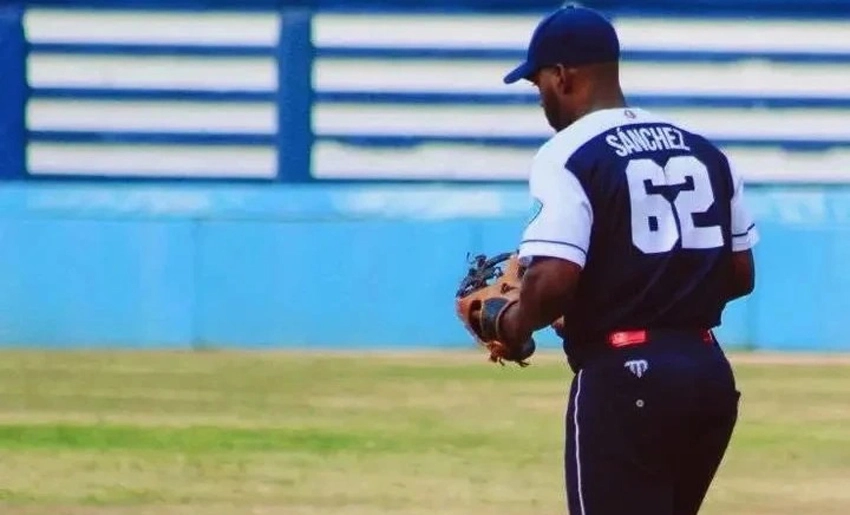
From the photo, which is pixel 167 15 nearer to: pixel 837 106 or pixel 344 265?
pixel 344 265

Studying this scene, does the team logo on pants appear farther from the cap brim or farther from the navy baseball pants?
the cap brim

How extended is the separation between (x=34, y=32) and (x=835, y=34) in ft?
18.8

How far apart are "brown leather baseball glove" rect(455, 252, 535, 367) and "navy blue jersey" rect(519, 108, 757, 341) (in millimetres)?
208

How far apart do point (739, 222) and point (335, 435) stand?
5.50 meters

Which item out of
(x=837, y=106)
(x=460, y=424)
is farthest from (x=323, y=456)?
(x=837, y=106)

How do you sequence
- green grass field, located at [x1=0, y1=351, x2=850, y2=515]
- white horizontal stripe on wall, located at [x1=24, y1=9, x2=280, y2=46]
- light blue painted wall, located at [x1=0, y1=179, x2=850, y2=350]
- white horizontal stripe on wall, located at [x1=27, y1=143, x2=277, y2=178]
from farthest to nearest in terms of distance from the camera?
white horizontal stripe on wall, located at [x1=27, y1=143, x2=277, y2=178]
white horizontal stripe on wall, located at [x1=24, y1=9, x2=280, y2=46]
light blue painted wall, located at [x1=0, y1=179, x2=850, y2=350]
green grass field, located at [x1=0, y1=351, x2=850, y2=515]

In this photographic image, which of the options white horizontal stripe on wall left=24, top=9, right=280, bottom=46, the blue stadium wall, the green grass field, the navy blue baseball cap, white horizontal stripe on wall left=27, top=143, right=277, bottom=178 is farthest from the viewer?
white horizontal stripe on wall left=27, top=143, right=277, bottom=178

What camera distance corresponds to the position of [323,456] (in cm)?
968

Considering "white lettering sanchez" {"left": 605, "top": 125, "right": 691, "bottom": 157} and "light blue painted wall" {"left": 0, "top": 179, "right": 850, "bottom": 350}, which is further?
"light blue painted wall" {"left": 0, "top": 179, "right": 850, "bottom": 350}

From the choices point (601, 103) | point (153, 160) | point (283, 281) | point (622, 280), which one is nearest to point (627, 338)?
point (622, 280)

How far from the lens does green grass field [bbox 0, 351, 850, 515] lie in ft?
28.2

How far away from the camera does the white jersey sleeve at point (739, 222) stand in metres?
5.01

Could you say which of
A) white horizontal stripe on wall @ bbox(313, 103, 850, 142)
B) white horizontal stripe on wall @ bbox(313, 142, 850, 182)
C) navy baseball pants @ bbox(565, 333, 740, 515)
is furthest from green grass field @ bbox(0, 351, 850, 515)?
navy baseball pants @ bbox(565, 333, 740, 515)

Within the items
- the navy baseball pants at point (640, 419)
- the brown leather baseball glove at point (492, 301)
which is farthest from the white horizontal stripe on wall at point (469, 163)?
the navy baseball pants at point (640, 419)
